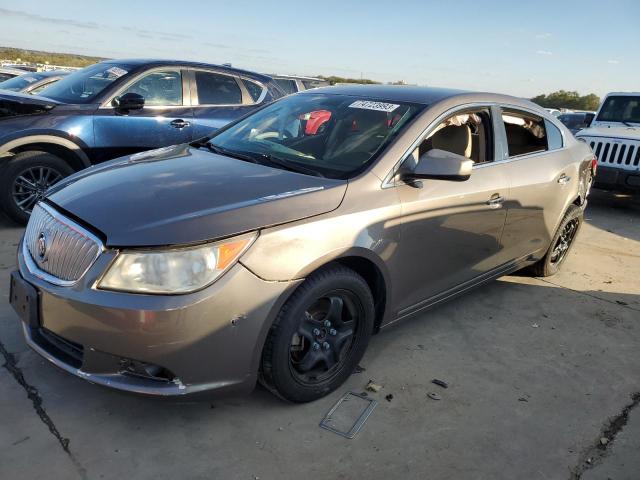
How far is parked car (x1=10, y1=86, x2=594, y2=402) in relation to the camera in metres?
2.17

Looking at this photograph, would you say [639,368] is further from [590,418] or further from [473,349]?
[473,349]

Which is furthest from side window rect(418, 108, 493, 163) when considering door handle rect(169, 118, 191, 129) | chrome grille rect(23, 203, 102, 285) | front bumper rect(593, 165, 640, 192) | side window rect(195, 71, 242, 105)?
front bumper rect(593, 165, 640, 192)

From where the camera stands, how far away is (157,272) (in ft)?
7.07

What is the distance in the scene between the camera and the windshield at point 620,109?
907cm

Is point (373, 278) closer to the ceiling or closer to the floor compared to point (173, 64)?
closer to the floor

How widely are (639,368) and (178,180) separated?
3.21 meters

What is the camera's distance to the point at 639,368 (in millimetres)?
3467

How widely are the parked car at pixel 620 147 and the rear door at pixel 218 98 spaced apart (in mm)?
5622

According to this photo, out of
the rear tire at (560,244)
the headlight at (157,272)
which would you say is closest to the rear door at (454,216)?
the rear tire at (560,244)

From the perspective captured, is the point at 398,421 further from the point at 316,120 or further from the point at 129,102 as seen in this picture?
the point at 129,102

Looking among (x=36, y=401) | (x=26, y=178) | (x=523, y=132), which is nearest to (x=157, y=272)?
(x=36, y=401)

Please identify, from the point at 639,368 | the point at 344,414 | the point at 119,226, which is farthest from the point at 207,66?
the point at 639,368

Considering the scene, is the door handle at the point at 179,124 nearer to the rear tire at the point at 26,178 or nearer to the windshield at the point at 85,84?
the windshield at the point at 85,84

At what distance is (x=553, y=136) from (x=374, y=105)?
2.02 metres
